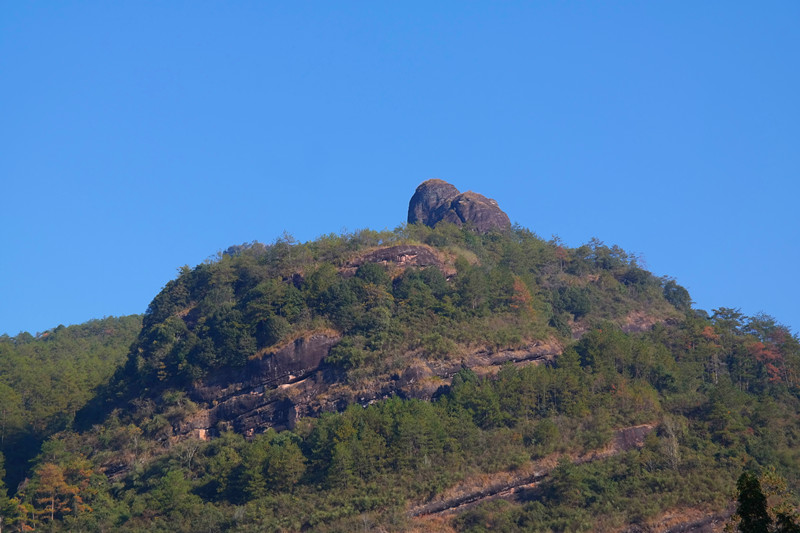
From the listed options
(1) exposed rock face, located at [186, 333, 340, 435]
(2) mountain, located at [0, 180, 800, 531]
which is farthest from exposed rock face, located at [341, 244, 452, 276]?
(1) exposed rock face, located at [186, 333, 340, 435]

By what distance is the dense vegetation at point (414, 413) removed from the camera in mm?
43188

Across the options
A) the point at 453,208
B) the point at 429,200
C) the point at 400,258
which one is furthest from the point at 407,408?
the point at 429,200

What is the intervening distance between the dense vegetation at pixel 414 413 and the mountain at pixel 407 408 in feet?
0.45

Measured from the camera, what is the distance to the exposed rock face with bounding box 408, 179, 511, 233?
81000 millimetres

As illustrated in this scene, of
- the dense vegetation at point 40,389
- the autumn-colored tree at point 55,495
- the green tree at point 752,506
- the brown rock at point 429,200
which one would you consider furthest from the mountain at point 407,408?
the green tree at point 752,506

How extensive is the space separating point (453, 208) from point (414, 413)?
38.3m

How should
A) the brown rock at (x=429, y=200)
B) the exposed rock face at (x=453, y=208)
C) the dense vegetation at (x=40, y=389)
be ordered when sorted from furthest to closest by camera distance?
1. the brown rock at (x=429, y=200)
2. the exposed rock face at (x=453, y=208)
3. the dense vegetation at (x=40, y=389)

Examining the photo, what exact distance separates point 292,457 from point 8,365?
103 feet

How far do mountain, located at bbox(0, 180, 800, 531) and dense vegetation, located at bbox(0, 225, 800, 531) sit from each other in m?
0.14

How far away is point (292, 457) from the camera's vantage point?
4512 centimetres

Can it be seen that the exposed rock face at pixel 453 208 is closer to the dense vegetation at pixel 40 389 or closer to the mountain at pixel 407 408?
the mountain at pixel 407 408

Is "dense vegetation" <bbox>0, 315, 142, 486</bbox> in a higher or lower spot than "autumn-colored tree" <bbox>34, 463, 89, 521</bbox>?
higher

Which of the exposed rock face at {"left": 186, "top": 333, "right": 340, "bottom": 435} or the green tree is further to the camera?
the exposed rock face at {"left": 186, "top": 333, "right": 340, "bottom": 435}

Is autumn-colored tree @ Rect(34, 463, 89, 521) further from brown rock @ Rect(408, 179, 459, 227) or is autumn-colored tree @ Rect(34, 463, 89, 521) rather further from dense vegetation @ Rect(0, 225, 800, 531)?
brown rock @ Rect(408, 179, 459, 227)
